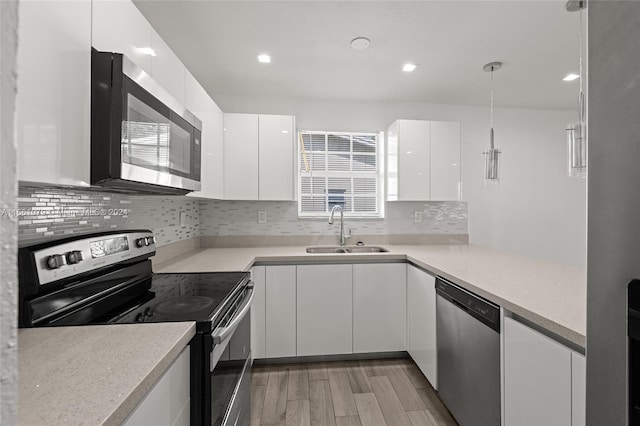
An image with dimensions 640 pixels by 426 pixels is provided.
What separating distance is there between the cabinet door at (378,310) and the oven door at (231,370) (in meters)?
1.07

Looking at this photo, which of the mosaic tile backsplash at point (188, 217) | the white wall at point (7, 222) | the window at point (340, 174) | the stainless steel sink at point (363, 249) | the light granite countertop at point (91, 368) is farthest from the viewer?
the window at point (340, 174)

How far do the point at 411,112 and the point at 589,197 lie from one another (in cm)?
292

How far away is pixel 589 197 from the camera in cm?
46

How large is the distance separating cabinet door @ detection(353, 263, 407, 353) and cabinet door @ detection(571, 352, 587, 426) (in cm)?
149

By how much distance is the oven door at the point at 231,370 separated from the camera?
1.03 meters

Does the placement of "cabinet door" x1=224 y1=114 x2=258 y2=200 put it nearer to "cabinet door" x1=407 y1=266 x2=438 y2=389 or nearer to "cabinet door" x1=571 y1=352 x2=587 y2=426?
"cabinet door" x1=407 y1=266 x2=438 y2=389

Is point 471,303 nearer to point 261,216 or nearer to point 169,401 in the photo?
point 169,401

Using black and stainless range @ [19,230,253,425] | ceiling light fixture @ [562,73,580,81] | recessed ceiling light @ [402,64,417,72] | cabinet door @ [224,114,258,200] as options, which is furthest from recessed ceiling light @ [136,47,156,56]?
ceiling light fixture @ [562,73,580,81]

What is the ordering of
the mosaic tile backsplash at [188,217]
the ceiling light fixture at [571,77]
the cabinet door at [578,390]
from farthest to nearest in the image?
the ceiling light fixture at [571,77] < the mosaic tile backsplash at [188,217] < the cabinet door at [578,390]

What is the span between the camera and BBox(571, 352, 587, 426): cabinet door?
3.00ft

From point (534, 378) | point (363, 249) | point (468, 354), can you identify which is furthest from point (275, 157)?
point (534, 378)

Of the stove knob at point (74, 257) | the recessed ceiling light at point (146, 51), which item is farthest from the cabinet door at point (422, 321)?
the recessed ceiling light at point (146, 51)

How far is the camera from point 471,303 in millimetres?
1502

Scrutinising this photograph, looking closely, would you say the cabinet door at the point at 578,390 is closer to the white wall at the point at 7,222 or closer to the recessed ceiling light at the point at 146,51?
the white wall at the point at 7,222
